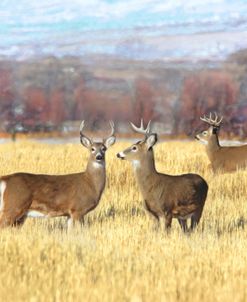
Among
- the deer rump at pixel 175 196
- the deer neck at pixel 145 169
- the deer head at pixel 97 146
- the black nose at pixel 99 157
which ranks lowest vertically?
the deer rump at pixel 175 196

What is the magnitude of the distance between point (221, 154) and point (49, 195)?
10.6m

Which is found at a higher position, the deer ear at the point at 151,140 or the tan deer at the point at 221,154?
the deer ear at the point at 151,140

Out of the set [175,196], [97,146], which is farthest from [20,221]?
[175,196]

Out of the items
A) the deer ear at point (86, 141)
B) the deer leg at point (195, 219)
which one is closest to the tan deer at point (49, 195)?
the deer ear at point (86, 141)

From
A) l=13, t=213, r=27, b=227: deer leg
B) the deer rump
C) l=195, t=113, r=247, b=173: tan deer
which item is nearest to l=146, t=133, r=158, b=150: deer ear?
the deer rump

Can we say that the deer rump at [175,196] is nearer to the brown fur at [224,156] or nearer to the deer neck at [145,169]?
the deer neck at [145,169]

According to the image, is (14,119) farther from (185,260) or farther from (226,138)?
(185,260)

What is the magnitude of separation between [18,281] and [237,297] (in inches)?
68.7

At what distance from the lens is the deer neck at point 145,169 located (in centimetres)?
1044

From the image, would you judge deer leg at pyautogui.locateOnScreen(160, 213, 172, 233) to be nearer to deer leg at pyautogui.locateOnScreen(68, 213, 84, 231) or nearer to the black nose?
deer leg at pyautogui.locateOnScreen(68, 213, 84, 231)

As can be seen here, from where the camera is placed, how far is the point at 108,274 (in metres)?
7.11

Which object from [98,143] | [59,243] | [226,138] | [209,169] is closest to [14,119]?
[226,138]

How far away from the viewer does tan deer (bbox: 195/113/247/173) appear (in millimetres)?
19547

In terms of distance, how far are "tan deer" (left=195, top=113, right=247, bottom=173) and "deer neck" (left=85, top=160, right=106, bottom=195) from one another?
848 centimetres
